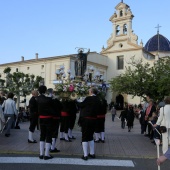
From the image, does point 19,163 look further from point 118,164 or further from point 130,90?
point 130,90

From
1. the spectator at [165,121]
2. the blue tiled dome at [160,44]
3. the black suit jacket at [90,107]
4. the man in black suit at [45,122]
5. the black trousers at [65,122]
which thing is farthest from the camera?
the blue tiled dome at [160,44]

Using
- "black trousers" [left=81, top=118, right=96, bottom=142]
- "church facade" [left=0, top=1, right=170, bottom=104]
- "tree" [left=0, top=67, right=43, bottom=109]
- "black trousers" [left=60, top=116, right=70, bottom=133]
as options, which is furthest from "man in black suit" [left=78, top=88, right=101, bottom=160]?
"church facade" [left=0, top=1, right=170, bottom=104]

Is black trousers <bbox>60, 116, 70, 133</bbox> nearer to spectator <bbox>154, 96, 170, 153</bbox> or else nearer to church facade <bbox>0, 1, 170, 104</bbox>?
spectator <bbox>154, 96, 170, 153</bbox>

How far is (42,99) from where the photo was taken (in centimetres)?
728

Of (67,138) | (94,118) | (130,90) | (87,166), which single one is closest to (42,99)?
(94,118)

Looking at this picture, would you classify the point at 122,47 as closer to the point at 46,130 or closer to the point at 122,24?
the point at 122,24

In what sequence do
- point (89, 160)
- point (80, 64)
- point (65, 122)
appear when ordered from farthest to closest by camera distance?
point (80, 64) → point (65, 122) → point (89, 160)

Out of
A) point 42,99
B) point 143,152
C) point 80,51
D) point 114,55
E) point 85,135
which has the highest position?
point 114,55

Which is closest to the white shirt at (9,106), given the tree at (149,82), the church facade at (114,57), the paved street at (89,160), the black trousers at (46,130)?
the paved street at (89,160)

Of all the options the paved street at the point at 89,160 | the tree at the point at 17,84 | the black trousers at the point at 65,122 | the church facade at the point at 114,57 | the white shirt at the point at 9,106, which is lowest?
the paved street at the point at 89,160

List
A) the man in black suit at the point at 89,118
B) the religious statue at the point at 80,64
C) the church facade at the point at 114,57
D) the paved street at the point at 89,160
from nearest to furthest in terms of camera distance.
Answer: the paved street at the point at 89,160, the man in black suit at the point at 89,118, the religious statue at the point at 80,64, the church facade at the point at 114,57

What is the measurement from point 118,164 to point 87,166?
0.82m

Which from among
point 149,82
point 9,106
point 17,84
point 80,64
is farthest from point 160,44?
point 9,106

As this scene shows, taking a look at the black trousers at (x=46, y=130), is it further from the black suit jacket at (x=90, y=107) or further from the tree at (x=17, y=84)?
the tree at (x=17, y=84)
